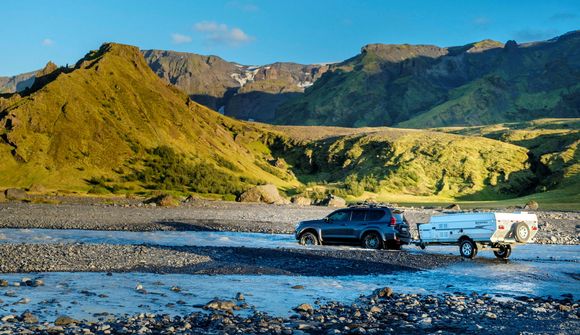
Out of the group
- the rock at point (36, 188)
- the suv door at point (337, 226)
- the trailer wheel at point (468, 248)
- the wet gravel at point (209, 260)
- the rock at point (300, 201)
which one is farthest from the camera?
the rock at point (300, 201)

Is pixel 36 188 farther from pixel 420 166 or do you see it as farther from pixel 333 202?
pixel 420 166

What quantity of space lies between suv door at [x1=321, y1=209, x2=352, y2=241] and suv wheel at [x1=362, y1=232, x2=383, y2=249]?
3.28 feet

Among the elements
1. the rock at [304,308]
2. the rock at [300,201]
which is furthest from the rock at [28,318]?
the rock at [300,201]

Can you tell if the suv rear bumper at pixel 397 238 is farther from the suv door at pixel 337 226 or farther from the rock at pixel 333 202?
the rock at pixel 333 202

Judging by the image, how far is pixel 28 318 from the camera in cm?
1229

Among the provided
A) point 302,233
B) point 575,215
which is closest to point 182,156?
point 575,215

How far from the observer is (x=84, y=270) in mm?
20422

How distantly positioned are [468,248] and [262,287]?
1254cm

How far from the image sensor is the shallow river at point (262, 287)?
14477 mm

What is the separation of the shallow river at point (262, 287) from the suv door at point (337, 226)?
645 cm

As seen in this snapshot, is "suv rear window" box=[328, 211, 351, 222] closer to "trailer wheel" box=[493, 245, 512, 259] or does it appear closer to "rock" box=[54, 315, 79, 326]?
"trailer wheel" box=[493, 245, 512, 259]

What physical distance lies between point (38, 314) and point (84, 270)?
7.49m

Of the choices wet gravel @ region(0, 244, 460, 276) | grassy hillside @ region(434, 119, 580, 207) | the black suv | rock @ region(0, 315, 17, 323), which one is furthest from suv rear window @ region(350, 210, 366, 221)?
grassy hillside @ region(434, 119, 580, 207)

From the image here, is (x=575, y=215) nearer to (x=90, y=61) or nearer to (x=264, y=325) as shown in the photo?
(x=264, y=325)
